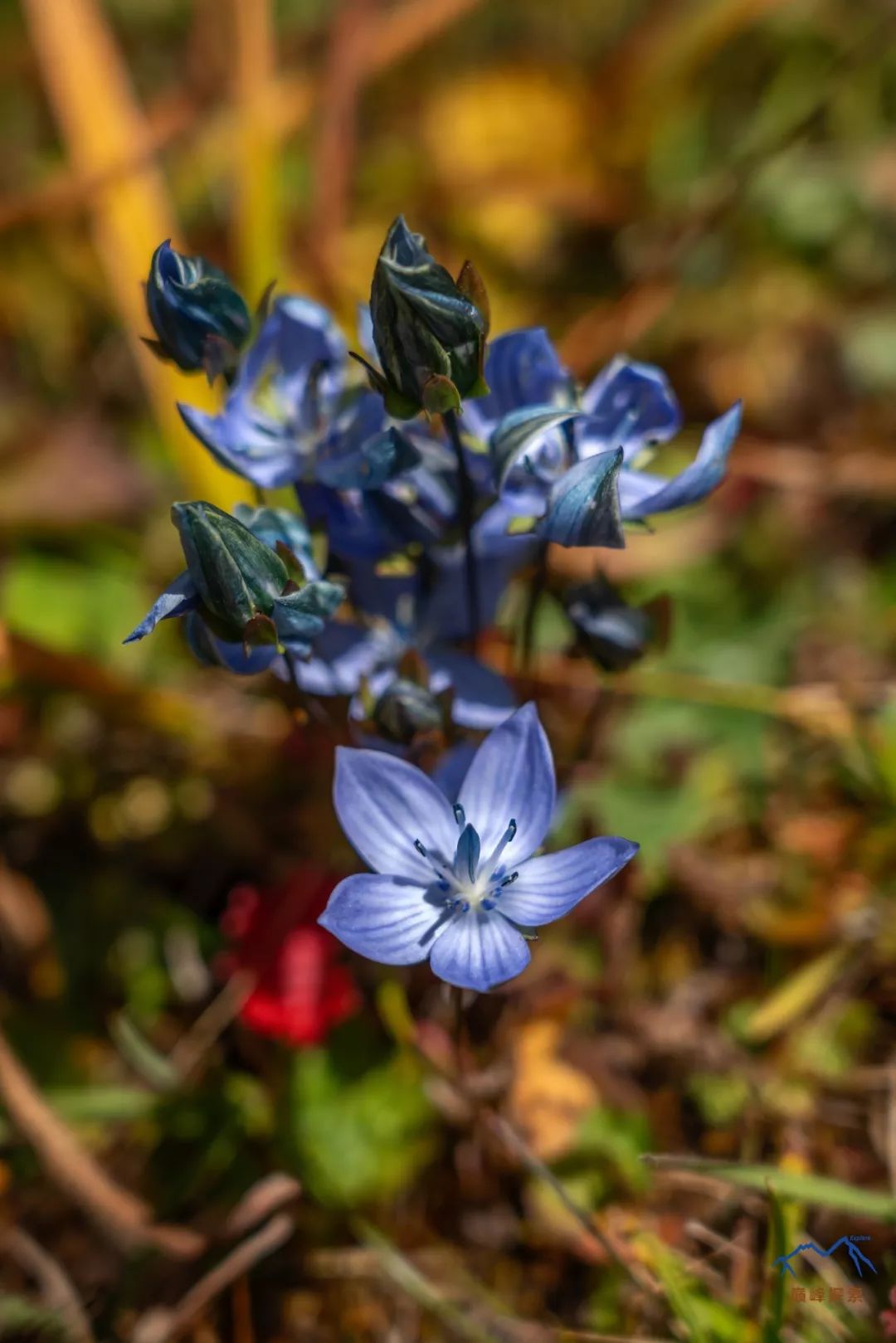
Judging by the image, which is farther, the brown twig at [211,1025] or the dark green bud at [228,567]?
the brown twig at [211,1025]

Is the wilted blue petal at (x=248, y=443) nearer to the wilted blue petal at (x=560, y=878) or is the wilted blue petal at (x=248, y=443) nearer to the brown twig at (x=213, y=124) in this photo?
the wilted blue petal at (x=560, y=878)

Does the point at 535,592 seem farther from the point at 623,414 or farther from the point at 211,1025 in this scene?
the point at 211,1025

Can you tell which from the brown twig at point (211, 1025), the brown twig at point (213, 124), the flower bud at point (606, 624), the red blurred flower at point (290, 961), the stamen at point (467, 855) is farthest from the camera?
the brown twig at point (213, 124)

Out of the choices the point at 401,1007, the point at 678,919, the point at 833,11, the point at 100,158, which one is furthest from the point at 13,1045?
the point at 833,11

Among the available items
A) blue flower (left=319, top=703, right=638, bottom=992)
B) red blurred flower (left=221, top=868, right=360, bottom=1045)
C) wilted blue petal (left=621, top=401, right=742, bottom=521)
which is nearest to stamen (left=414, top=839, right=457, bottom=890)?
blue flower (left=319, top=703, right=638, bottom=992)

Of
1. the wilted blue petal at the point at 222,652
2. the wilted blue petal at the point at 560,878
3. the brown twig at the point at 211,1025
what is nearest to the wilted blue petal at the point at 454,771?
the wilted blue petal at the point at 560,878
